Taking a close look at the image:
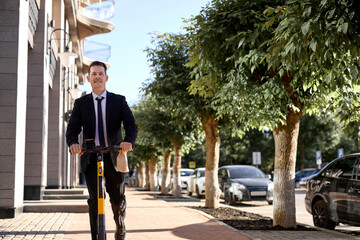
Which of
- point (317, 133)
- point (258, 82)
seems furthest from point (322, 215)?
point (317, 133)

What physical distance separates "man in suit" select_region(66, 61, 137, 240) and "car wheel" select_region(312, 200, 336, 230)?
6.54 metres

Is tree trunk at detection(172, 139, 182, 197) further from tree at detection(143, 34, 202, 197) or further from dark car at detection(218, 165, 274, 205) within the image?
tree at detection(143, 34, 202, 197)

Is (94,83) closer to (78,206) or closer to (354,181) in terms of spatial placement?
(354,181)

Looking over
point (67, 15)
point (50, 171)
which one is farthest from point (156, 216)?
point (67, 15)

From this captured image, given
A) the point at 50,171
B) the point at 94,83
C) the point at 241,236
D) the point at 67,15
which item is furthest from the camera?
the point at 67,15

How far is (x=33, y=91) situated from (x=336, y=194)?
35.8 feet

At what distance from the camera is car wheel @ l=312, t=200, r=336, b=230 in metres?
10.5

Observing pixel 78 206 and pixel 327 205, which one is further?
pixel 78 206

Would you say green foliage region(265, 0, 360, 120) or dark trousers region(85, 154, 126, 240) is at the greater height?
green foliage region(265, 0, 360, 120)

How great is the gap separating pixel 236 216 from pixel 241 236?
4.66 m

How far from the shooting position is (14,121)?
11.2m

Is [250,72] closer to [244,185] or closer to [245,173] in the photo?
[244,185]

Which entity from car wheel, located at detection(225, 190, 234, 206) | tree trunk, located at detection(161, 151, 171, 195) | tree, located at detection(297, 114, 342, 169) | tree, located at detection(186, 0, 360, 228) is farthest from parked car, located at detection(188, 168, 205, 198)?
tree, located at detection(297, 114, 342, 169)

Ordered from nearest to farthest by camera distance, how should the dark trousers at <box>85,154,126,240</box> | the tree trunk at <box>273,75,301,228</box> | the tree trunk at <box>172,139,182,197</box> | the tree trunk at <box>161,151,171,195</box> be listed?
the dark trousers at <box>85,154,126,240</box> → the tree trunk at <box>273,75,301,228</box> → the tree trunk at <box>172,139,182,197</box> → the tree trunk at <box>161,151,171,195</box>
